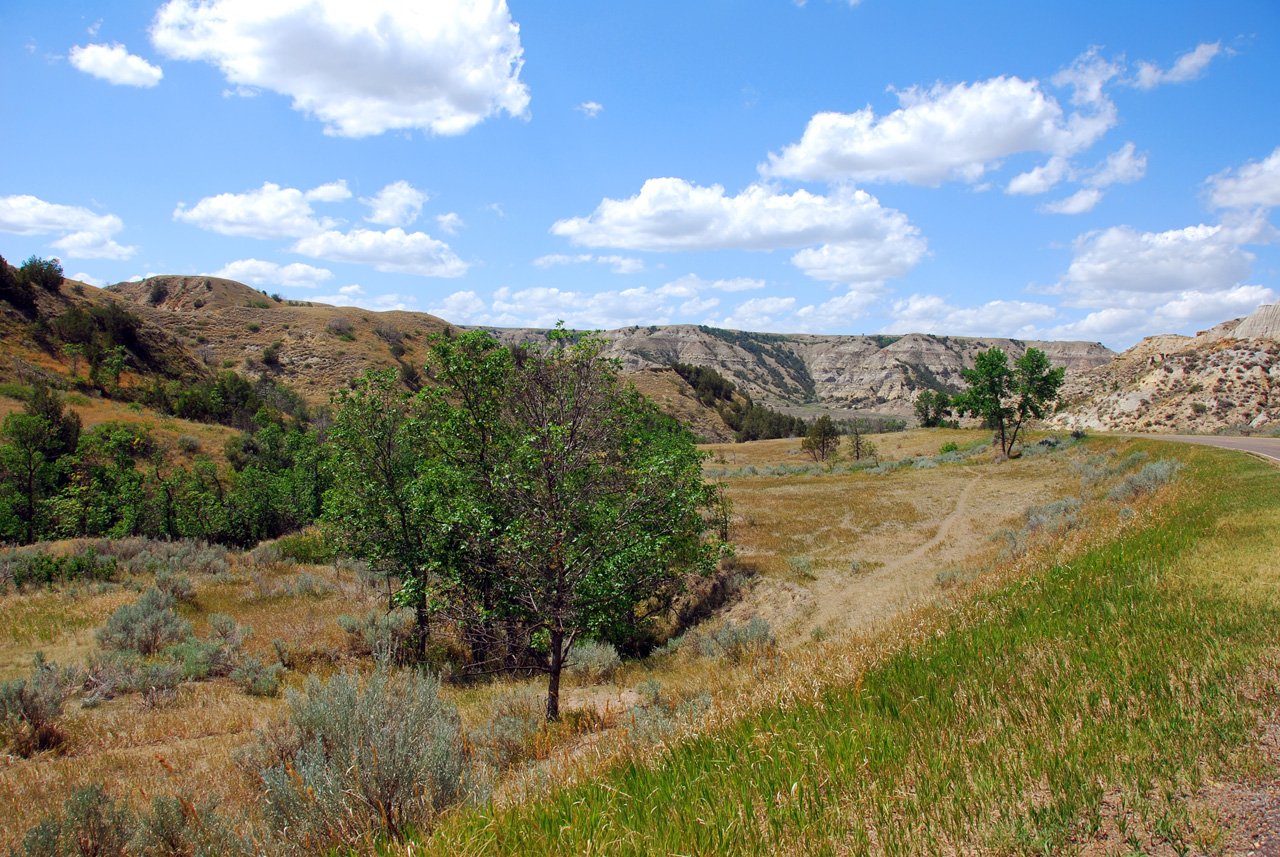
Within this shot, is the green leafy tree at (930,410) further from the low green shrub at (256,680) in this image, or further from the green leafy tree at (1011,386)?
the low green shrub at (256,680)

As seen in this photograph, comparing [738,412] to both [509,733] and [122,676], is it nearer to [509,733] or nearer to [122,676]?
[122,676]

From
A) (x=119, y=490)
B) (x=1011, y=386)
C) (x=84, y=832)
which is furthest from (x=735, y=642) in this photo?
(x=1011, y=386)

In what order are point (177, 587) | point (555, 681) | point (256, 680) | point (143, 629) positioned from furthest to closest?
point (177, 587), point (143, 629), point (256, 680), point (555, 681)

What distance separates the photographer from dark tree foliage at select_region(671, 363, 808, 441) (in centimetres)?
11044

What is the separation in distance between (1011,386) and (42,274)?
95.8 metres

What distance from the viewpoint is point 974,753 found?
3.71 metres

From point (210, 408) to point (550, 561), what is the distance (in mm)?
57358

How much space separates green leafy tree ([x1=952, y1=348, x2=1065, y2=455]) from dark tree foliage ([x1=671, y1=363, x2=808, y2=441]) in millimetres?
58627

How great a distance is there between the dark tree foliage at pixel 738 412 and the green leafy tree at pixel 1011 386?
5863 cm

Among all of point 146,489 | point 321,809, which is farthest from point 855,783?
point 146,489

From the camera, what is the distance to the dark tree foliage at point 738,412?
110438mm

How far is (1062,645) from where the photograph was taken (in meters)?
5.20

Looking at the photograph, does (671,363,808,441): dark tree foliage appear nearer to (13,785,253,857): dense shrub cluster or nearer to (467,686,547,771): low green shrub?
(467,686,547,771): low green shrub

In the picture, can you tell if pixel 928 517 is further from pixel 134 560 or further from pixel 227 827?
pixel 134 560
